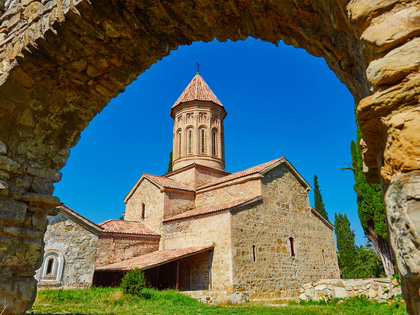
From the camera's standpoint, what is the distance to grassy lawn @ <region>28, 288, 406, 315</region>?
21.9ft

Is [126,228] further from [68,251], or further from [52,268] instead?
[52,268]

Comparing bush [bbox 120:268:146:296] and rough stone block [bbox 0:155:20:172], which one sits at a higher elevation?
rough stone block [bbox 0:155:20:172]

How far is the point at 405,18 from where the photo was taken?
1.22 m

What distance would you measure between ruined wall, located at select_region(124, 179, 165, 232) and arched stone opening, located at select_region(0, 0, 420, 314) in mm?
10467

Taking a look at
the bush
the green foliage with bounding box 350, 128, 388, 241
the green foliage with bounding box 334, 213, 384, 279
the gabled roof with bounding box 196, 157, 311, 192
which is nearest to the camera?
the bush

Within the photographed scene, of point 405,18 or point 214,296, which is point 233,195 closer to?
point 214,296

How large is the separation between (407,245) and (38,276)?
406 inches

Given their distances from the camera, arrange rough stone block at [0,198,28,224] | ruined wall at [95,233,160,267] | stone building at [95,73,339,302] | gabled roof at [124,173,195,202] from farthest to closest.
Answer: gabled roof at [124,173,195,202]
ruined wall at [95,233,160,267]
stone building at [95,73,339,302]
rough stone block at [0,198,28,224]

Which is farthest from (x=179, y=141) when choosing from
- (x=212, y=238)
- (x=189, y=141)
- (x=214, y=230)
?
(x=212, y=238)

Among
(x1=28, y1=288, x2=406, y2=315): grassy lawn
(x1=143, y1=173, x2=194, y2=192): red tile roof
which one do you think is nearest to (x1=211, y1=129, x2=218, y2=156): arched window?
(x1=143, y1=173, x2=194, y2=192): red tile roof

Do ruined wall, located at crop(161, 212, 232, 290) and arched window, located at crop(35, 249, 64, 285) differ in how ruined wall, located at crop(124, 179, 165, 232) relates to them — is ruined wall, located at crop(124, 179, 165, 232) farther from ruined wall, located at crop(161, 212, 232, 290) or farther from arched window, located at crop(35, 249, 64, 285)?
arched window, located at crop(35, 249, 64, 285)

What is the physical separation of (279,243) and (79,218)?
25.1 ft

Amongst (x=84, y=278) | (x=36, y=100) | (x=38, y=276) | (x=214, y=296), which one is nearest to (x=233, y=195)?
(x=214, y=296)

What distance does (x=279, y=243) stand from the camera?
11.9 meters
